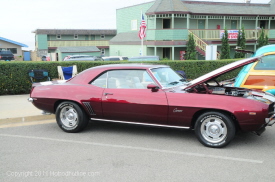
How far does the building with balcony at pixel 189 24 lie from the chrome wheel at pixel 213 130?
2272 centimetres

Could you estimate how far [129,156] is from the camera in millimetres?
5188

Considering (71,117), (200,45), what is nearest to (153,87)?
(71,117)

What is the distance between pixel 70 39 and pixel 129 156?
173ft

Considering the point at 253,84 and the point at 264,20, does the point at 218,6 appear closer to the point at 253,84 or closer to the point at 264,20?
the point at 264,20

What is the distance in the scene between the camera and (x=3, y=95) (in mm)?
11617

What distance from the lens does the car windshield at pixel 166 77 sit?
6.12 m

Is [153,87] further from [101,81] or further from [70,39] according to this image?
[70,39]

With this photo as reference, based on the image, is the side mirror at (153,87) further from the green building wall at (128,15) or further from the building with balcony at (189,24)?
the green building wall at (128,15)

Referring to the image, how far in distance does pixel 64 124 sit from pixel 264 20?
32929 mm

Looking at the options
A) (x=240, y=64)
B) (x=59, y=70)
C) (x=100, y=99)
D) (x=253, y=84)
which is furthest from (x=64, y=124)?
(x=59, y=70)

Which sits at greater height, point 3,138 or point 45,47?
point 45,47

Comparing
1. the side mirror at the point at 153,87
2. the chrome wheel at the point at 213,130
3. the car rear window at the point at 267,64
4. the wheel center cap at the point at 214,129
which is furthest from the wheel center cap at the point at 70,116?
the car rear window at the point at 267,64

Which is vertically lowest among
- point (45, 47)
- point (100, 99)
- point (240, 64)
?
point (100, 99)

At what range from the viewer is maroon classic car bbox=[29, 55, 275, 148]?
5402mm
